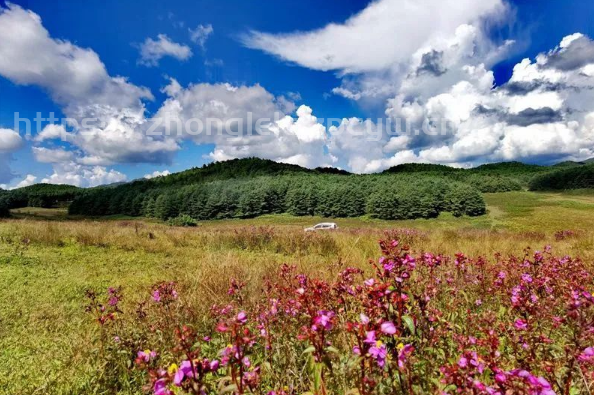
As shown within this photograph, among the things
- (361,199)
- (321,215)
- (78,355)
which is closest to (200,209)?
(321,215)

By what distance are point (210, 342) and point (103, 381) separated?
1069mm

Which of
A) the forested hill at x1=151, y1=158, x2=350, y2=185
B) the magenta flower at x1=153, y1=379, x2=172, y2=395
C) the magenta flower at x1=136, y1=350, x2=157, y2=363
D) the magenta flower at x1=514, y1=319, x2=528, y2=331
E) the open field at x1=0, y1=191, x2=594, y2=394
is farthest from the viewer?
the forested hill at x1=151, y1=158, x2=350, y2=185

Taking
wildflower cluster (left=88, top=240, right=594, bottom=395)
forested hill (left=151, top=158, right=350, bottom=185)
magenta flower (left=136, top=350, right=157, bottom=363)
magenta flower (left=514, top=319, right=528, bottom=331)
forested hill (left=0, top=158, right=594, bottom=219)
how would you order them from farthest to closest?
forested hill (left=151, top=158, right=350, bottom=185) < forested hill (left=0, top=158, right=594, bottom=219) < magenta flower (left=514, top=319, right=528, bottom=331) < magenta flower (left=136, top=350, right=157, bottom=363) < wildflower cluster (left=88, top=240, right=594, bottom=395)

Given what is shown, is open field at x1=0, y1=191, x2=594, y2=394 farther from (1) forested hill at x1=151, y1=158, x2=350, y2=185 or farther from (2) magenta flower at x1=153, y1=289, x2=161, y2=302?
(1) forested hill at x1=151, y1=158, x2=350, y2=185

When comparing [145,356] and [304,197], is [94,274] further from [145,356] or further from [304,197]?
[304,197]

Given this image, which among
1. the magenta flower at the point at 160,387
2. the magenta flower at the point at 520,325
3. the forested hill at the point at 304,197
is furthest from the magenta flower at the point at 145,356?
the forested hill at the point at 304,197

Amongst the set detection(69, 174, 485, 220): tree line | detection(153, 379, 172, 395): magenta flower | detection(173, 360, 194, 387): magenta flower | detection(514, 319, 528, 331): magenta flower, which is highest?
detection(69, 174, 485, 220): tree line

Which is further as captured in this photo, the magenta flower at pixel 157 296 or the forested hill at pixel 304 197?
the forested hill at pixel 304 197

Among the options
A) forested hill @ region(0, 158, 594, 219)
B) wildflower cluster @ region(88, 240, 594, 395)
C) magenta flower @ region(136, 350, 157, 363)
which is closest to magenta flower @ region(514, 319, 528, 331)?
wildflower cluster @ region(88, 240, 594, 395)

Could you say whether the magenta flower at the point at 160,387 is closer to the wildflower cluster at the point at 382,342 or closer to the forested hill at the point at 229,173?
the wildflower cluster at the point at 382,342

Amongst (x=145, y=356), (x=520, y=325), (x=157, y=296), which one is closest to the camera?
(x=145, y=356)

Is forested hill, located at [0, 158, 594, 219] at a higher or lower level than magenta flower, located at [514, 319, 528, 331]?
higher

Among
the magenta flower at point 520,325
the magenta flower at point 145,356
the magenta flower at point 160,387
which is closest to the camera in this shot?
the magenta flower at point 160,387

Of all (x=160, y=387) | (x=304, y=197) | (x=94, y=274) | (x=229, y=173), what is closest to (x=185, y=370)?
(x=160, y=387)
